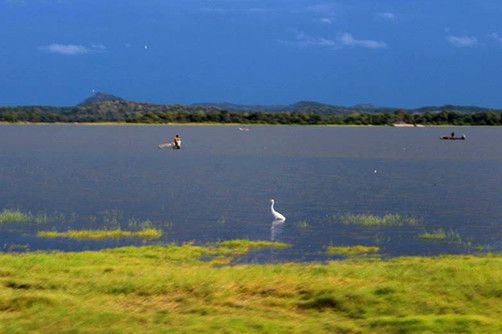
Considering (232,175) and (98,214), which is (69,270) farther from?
(232,175)

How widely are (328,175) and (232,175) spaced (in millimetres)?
6035

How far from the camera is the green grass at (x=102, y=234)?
2581cm

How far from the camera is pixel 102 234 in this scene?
1033 inches

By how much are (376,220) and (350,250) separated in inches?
269

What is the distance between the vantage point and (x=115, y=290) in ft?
41.0

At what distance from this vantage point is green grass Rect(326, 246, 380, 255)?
2298 centimetres

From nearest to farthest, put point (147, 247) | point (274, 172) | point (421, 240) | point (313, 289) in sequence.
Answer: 1. point (313, 289)
2. point (147, 247)
3. point (421, 240)
4. point (274, 172)

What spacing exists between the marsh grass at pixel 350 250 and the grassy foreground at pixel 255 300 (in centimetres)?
788

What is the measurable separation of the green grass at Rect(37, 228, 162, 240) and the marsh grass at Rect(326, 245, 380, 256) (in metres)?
5.56

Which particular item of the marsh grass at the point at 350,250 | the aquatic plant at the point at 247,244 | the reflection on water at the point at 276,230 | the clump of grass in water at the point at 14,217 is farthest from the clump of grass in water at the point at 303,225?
the clump of grass in water at the point at 14,217

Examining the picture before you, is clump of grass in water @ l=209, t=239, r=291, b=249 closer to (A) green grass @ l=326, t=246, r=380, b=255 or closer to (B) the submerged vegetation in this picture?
(A) green grass @ l=326, t=246, r=380, b=255

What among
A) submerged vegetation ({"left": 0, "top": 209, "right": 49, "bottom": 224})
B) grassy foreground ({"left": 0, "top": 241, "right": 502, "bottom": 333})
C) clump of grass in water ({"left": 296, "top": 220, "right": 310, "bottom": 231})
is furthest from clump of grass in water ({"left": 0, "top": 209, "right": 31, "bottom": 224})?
grassy foreground ({"left": 0, "top": 241, "right": 502, "bottom": 333})

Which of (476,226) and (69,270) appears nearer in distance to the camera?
(69,270)

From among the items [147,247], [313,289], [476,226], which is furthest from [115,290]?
[476,226]
